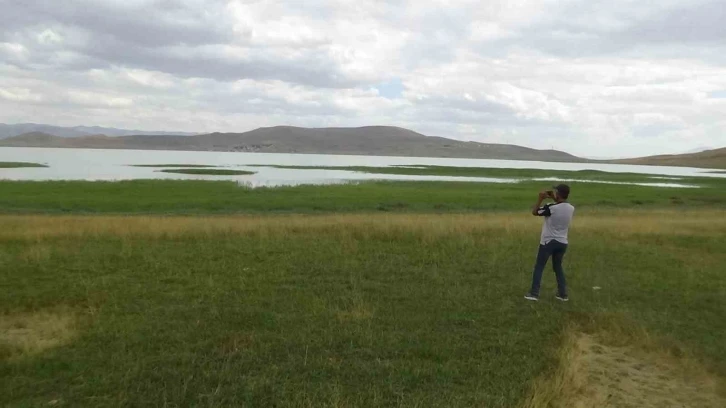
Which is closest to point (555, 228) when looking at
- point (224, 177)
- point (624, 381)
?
point (624, 381)

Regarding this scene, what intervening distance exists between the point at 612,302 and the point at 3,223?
19968 mm

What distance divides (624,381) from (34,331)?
7798mm

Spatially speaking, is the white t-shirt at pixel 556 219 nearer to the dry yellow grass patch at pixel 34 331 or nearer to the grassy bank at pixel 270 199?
the dry yellow grass patch at pixel 34 331

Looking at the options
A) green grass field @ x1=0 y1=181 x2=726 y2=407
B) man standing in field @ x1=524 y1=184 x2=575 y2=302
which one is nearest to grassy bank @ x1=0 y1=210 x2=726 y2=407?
green grass field @ x1=0 y1=181 x2=726 y2=407

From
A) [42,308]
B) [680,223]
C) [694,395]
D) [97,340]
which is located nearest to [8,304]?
[42,308]

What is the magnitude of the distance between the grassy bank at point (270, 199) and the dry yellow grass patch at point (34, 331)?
2165 cm

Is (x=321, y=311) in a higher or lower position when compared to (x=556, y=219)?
lower

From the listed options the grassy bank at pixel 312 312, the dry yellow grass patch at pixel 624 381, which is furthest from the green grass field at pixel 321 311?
the dry yellow grass patch at pixel 624 381

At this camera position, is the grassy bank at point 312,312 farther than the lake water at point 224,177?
No

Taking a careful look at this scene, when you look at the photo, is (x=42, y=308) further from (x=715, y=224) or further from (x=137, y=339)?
(x=715, y=224)

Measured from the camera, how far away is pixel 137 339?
7879 millimetres

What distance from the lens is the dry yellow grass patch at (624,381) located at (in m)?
6.68

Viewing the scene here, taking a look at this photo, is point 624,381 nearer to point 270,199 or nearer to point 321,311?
point 321,311

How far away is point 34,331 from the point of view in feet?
27.3
